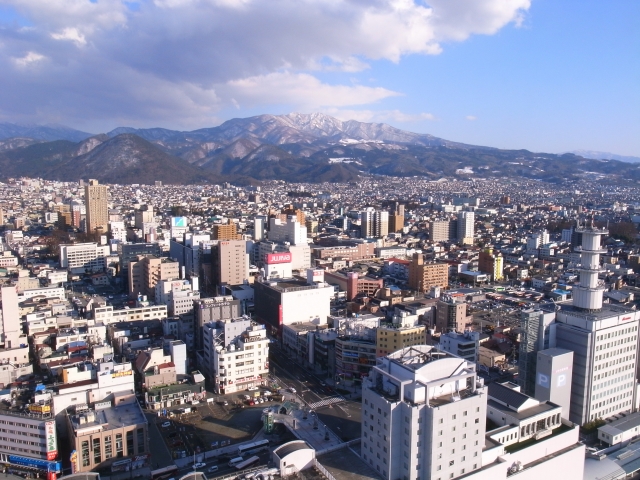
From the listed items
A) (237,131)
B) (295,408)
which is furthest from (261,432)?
(237,131)

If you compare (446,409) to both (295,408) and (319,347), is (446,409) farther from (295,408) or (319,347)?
(319,347)

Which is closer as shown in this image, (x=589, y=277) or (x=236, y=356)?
(x=589, y=277)

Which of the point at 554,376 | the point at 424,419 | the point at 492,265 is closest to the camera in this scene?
the point at 424,419

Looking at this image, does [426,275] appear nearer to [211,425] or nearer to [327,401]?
[327,401]

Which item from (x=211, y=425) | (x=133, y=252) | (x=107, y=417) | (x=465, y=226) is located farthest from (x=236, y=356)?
(x=465, y=226)

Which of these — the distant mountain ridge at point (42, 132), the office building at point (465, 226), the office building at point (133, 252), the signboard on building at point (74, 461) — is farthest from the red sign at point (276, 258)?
the distant mountain ridge at point (42, 132)

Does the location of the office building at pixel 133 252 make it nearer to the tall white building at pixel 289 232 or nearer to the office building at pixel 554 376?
the tall white building at pixel 289 232
